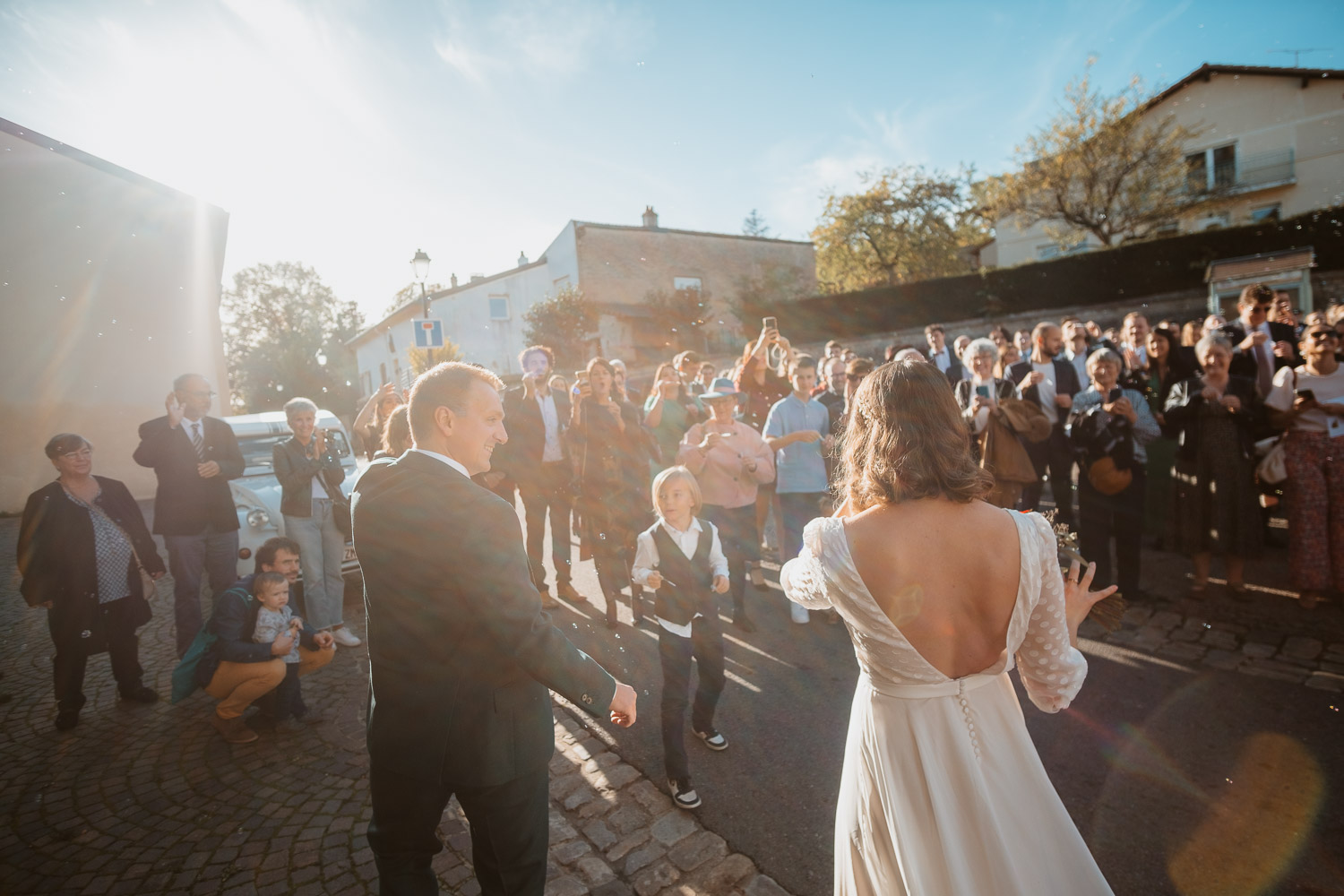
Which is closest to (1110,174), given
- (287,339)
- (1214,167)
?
(1214,167)

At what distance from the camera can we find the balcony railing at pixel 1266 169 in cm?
2950

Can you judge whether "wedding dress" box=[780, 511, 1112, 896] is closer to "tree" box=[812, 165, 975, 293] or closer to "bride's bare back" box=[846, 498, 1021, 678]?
"bride's bare back" box=[846, 498, 1021, 678]

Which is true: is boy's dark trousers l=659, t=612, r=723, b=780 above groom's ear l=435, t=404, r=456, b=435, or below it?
below

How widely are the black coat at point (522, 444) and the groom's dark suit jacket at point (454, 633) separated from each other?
4378mm

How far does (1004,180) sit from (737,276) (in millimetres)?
14224

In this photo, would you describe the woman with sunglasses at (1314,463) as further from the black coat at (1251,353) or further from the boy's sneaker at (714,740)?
the boy's sneaker at (714,740)

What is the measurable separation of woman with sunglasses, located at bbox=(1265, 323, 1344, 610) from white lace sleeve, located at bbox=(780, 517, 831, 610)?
5277 millimetres

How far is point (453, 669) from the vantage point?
195cm

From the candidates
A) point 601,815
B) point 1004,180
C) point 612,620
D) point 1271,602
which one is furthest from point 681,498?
point 1004,180

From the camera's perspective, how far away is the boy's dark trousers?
3.30 metres

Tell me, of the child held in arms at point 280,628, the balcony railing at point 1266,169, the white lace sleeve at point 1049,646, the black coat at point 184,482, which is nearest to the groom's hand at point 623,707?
Answer: the white lace sleeve at point 1049,646

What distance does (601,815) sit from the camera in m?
3.25

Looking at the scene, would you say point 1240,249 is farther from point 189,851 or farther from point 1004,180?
point 189,851

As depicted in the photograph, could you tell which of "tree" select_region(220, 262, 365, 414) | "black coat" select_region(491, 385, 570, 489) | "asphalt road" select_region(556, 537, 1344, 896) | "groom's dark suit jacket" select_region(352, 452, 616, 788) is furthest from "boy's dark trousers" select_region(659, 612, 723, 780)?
"tree" select_region(220, 262, 365, 414)
